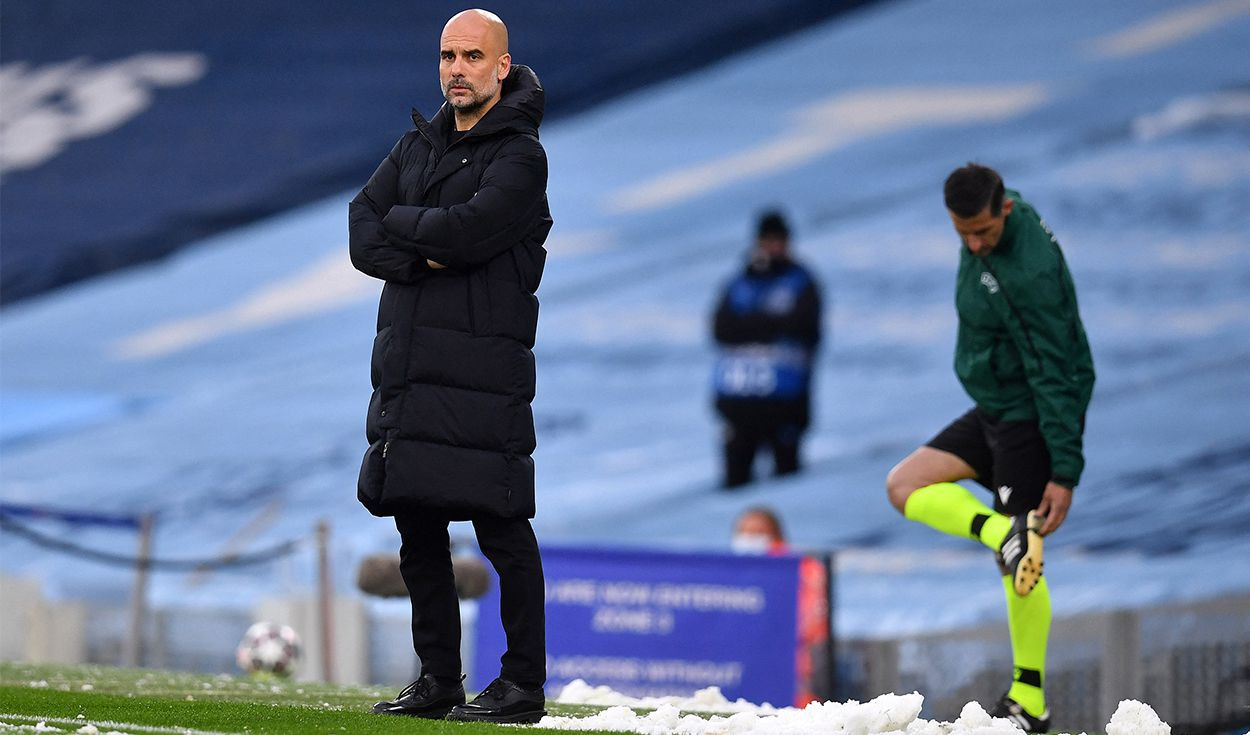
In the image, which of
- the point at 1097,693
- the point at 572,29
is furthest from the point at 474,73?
the point at 572,29

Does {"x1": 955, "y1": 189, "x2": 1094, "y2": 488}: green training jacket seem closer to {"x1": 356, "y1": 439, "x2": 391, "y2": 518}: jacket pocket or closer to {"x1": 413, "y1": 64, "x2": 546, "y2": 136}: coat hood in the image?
{"x1": 413, "y1": 64, "x2": 546, "y2": 136}: coat hood

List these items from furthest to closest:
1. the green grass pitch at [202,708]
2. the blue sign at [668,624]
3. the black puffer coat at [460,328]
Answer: the blue sign at [668,624] < the black puffer coat at [460,328] < the green grass pitch at [202,708]

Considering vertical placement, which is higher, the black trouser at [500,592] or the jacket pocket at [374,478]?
the jacket pocket at [374,478]

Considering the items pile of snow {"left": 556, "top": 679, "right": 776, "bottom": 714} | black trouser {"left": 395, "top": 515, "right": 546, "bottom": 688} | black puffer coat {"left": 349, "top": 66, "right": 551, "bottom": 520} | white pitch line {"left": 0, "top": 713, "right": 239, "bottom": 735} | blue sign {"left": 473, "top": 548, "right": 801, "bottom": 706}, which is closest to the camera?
white pitch line {"left": 0, "top": 713, "right": 239, "bottom": 735}

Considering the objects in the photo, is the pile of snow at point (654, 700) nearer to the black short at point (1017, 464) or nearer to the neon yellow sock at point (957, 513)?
the neon yellow sock at point (957, 513)

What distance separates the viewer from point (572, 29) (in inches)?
669

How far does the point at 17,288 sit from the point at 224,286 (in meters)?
1.90

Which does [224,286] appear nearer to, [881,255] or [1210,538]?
[881,255]

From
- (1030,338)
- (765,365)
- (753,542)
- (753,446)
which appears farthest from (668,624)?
(753,446)

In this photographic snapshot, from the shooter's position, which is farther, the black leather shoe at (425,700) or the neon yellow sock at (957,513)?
the neon yellow sock at (957,513)

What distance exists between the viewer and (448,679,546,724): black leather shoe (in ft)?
13.6

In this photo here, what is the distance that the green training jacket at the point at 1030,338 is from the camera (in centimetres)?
495

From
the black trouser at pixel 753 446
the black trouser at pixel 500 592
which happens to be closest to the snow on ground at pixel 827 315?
the black trouser at pixel 753 446

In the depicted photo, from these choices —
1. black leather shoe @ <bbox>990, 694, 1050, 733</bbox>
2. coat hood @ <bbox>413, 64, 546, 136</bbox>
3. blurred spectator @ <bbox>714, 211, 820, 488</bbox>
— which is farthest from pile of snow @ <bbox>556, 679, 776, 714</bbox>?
blurred spectator @ <bbox>714, 211, 820, 488</bbox>
